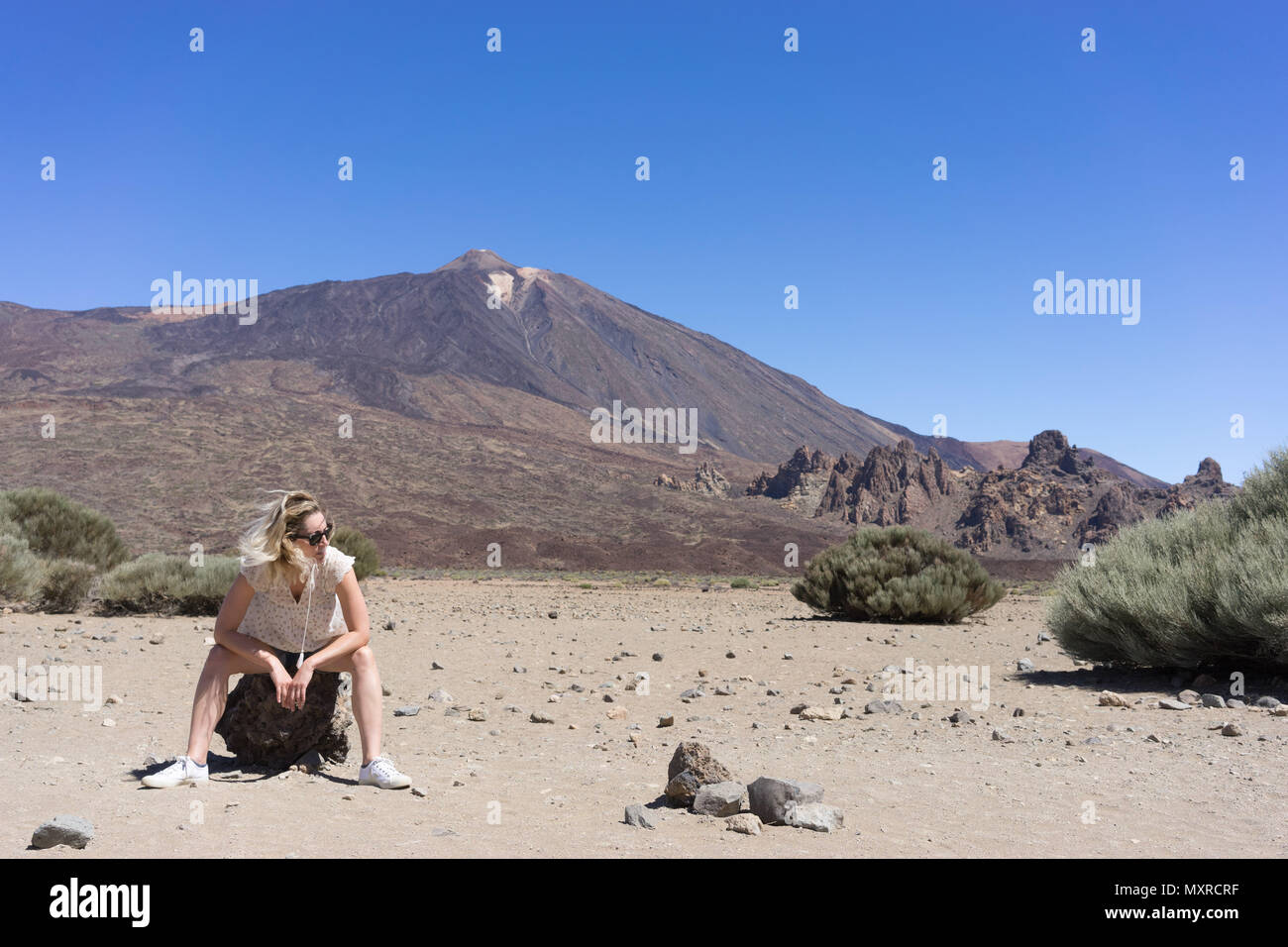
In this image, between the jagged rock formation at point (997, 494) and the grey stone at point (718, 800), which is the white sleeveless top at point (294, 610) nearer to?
the grey stone at point (718, 800)

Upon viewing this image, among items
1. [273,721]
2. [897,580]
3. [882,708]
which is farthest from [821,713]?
[897,580]

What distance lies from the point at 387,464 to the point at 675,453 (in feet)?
191

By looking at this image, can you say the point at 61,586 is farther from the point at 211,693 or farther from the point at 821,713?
the point at 821,713

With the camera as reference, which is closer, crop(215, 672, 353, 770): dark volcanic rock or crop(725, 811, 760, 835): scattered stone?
crop(725, 811, 760, 835): scattered stone

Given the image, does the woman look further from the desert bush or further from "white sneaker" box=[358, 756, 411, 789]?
the desert bush

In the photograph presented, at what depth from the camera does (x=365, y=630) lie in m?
4.74

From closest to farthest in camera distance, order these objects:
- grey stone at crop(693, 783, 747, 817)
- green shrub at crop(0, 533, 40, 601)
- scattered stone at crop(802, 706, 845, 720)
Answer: grey stone at crop(693, 783, 747, 817) → scattered stone at crop(802, 706, 845, 720) → green shrub at crop(0, 533, 40, 601)

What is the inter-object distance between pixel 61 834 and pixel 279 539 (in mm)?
1522

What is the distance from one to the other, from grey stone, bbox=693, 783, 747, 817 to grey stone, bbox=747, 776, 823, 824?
0.06 meters

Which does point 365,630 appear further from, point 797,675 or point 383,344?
point 383,344

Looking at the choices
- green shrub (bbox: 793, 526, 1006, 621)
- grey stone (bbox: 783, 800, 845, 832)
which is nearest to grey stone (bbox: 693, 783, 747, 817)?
grey stone (bbox: 783, 800, 845, 832)

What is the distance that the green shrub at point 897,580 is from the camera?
15422 mm

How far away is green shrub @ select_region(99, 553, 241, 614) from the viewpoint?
13695 millimetres
